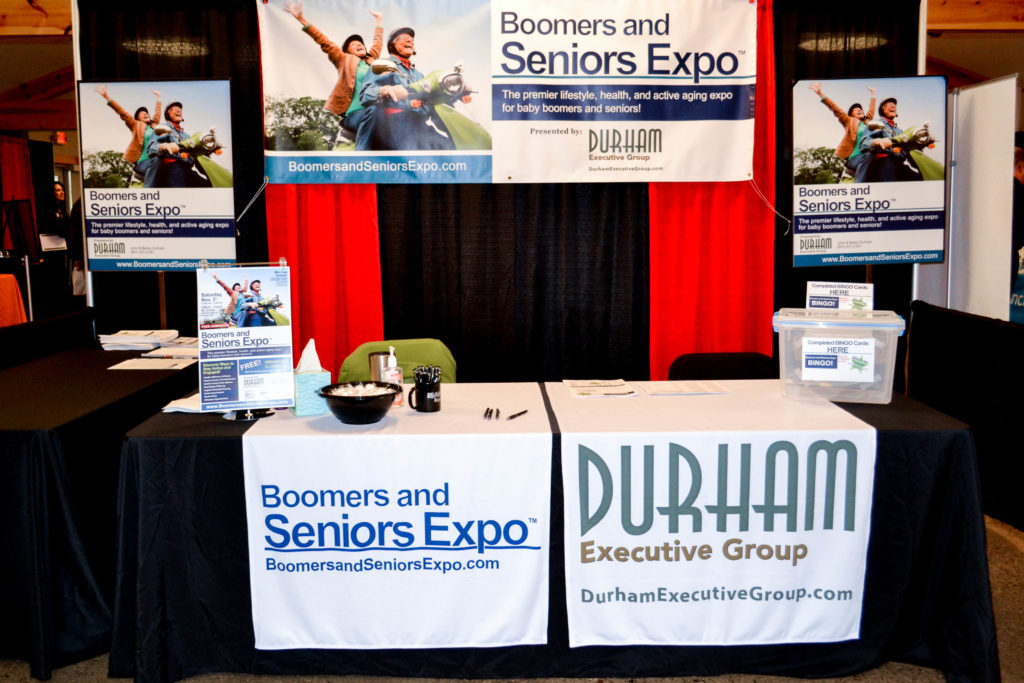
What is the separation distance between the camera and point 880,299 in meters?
4.25

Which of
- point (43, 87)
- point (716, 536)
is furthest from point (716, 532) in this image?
point (43, 87)

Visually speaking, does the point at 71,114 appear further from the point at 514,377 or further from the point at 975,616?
the point at 975,616

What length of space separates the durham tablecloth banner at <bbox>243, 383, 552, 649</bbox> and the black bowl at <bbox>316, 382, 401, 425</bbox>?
0.14 ft

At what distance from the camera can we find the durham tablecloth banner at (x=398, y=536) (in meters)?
2.03

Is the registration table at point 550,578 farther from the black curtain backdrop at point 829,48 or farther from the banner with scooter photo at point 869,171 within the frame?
the black curtain backdrop at point 829,48

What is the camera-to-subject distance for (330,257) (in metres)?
4.04

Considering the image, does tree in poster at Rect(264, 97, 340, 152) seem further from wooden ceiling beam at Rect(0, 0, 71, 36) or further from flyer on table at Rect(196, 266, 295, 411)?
flyer on table at Rect(196, 266, 295, 411)

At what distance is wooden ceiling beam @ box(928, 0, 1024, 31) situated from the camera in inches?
162

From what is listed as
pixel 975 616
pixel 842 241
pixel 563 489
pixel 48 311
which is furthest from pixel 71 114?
pixel 975 616

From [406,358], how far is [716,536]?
1365 mm

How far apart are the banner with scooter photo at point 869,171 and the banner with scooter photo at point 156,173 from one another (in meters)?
2.73

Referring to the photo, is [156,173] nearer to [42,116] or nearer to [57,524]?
[57,524]

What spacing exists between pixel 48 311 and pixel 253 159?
19.2ft

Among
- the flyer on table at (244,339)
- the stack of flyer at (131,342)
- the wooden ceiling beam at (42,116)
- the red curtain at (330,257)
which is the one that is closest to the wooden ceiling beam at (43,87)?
the wooden ceiling beam at (42,116)
